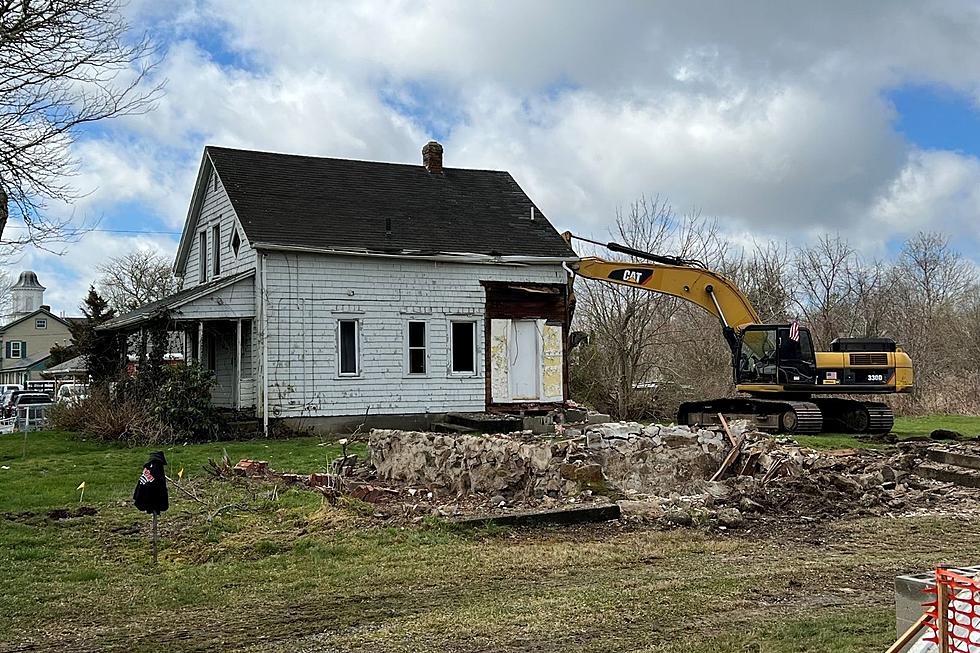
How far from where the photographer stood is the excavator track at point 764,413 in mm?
22375

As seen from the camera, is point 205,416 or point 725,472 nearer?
point 725,472

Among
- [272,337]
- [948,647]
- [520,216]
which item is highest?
[520,216]

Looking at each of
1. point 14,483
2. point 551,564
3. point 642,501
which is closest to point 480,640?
point 551,564

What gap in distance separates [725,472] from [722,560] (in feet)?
15.1

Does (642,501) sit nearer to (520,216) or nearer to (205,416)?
(205,416)

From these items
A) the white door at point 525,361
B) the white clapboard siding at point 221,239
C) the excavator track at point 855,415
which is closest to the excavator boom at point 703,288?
the white door at point 525,361

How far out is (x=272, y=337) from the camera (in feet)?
73.4

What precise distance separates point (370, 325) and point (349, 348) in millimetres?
773

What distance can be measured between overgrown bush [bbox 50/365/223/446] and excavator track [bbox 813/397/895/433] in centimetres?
1557

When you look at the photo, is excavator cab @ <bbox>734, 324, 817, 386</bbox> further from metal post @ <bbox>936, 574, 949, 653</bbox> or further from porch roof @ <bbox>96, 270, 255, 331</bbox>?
metal post @ <bbox>936, 574, 949, 653</bbox>

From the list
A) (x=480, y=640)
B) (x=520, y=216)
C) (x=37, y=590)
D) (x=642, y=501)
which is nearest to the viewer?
(x=480, y=640)

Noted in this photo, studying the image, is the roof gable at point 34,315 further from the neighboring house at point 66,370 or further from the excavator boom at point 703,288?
the excavator boom at point 703,288

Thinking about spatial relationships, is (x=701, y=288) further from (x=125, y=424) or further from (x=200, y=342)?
(x=125, y=424)

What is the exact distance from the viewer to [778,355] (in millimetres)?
23234
